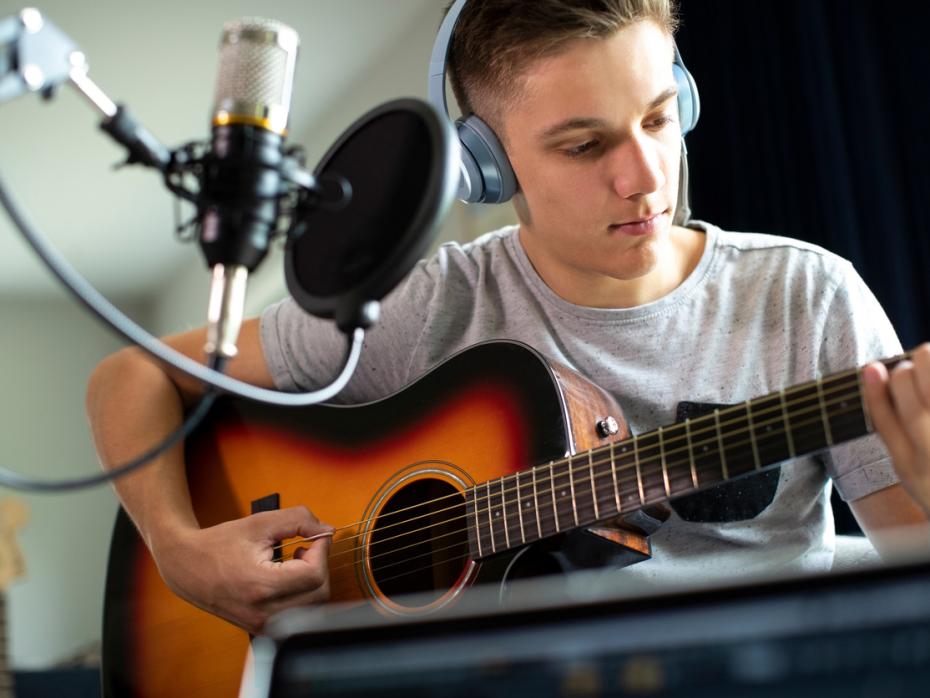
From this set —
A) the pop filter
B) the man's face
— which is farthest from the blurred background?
the man's face

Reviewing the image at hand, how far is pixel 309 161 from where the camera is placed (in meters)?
5.02

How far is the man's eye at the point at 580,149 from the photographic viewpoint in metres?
1.17

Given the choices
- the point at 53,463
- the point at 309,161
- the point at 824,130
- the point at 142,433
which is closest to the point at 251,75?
the point at 142,433

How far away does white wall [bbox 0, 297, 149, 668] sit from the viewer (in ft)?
21.0

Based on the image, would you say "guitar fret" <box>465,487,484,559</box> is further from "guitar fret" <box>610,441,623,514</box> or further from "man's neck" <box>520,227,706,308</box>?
"man's neck" <box>520,227,706,308</box>

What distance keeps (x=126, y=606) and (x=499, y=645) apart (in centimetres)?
106

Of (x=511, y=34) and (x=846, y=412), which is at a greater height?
(x=511, y=34)

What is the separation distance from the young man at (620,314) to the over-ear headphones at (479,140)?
20 millimetres

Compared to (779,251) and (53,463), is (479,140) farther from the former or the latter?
(53,463)

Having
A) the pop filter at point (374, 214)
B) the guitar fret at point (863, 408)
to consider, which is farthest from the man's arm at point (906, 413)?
the pop filter at point (374, 214)

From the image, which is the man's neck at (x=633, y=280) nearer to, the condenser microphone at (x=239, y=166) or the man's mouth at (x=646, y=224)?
the man's mouth at (x=646, y=224)

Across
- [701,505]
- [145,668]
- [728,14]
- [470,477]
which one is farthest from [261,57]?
[728,14]

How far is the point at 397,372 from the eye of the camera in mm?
1389

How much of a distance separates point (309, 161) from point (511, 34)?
3924 millimetres
